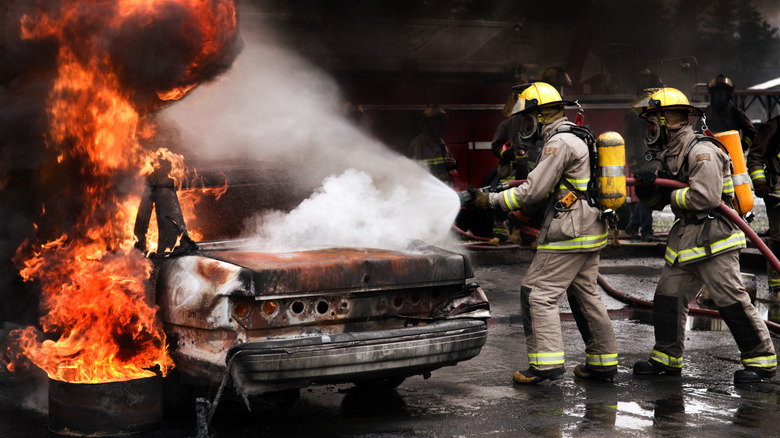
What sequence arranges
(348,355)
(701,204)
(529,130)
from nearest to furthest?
(348,355), (701,204), (529,130)

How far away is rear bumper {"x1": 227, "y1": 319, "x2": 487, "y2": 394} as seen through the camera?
3891 millimetres

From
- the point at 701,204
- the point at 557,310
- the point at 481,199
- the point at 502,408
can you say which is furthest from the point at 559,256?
the point at 502,408

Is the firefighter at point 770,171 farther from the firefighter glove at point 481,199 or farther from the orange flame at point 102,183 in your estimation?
the orange flame at point 102,183

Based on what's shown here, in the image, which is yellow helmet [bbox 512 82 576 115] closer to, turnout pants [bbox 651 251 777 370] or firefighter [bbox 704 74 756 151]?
turnout pants [bbox 651 251 777 370]

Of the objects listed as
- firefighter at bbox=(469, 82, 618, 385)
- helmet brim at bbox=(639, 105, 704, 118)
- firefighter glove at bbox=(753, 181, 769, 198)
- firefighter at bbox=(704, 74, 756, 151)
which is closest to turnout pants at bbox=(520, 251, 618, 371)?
firefighter at bbox=(469, 82, 618, 385)

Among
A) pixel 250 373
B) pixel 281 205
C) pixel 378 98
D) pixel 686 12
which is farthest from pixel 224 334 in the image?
pixel 686 12

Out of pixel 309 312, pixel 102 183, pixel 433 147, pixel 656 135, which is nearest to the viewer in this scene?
pixel 309 312

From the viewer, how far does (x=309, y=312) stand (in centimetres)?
424

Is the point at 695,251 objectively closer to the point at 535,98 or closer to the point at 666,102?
the point at 666,102

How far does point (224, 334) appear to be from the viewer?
4.06 metres

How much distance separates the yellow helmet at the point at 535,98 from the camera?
5637 millimetres

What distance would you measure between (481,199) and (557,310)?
87 centimetres

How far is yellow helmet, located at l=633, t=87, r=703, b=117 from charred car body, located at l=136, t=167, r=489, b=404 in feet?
6.79

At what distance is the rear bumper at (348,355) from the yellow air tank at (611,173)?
1.53 m
